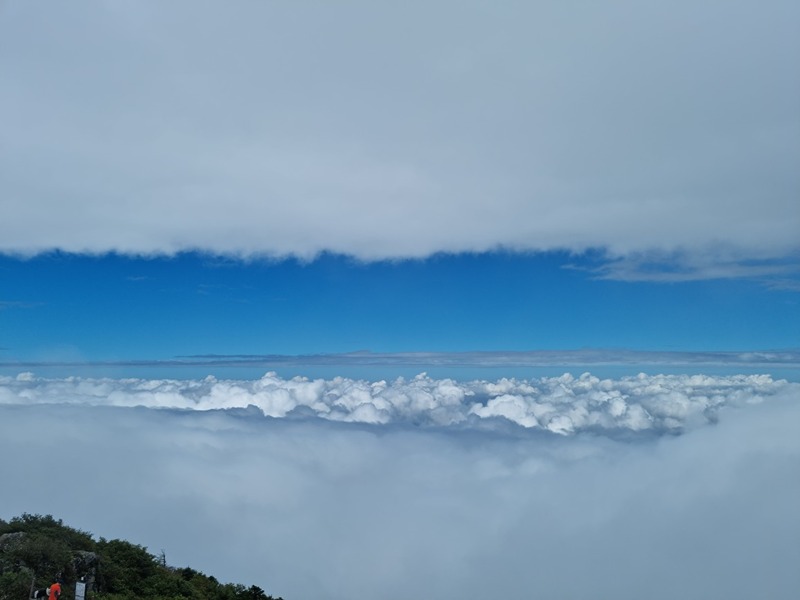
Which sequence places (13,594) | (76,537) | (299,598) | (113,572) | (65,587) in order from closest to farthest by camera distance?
1. (13,594)
2. (65,587)
3. (113,572)
4. (76,537)
5. (299,598)

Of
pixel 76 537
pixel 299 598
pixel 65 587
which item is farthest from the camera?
pixel 299 598

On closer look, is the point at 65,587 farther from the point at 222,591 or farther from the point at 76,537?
the point at 222,591

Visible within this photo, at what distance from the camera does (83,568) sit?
36500mm

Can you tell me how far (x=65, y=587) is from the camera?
34.3 m

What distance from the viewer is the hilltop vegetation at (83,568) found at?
109 ft

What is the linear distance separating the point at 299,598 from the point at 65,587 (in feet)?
576

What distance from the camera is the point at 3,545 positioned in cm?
3625

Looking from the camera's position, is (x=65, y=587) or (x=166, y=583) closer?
(x=65, y=587)

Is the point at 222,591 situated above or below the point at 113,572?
below

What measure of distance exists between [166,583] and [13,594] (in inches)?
551

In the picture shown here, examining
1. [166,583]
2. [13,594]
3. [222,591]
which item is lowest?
[222,591]

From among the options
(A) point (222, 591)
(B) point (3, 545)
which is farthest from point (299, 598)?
(B) point (3, 545)

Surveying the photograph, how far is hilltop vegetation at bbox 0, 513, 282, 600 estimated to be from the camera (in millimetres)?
33281

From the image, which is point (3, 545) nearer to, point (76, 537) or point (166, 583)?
point (76, 537)
